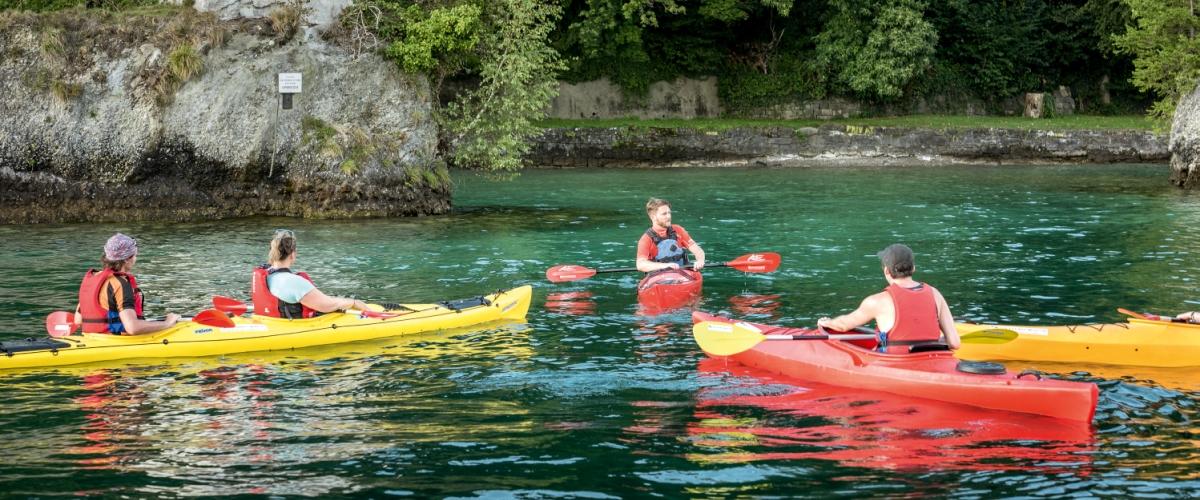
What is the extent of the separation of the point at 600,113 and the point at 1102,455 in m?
35.4

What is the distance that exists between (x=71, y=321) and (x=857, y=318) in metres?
6.77

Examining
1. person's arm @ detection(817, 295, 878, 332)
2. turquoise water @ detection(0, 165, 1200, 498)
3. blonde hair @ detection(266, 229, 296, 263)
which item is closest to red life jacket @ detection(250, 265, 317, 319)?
blonde hair @ detection(266, 229, 296, 263)

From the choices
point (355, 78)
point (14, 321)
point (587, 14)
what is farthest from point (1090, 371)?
point (587, 14)

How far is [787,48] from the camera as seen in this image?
1727 inches

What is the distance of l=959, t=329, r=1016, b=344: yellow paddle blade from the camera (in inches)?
371

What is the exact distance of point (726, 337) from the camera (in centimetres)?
980

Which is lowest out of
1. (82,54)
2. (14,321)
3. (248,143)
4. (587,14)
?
(14,321)

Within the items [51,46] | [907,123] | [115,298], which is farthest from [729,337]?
[907,123]

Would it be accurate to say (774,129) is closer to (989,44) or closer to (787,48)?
(787,48)

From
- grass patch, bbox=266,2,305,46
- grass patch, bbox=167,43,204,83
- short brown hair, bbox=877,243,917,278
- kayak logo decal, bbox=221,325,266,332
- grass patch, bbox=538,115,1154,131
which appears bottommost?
kayak logo decal, bbox=221,325,266,332

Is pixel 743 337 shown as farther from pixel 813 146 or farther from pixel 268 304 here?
pixel 813 146

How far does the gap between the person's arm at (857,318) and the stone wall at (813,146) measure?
2714 centimetres

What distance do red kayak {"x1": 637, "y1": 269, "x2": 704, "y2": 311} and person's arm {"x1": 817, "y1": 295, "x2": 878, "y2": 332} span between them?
395 centimetres

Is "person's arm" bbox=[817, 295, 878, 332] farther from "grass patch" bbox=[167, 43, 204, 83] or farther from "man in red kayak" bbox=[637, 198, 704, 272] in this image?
"grass patch" bbox=[167, 43, 204, 83]
